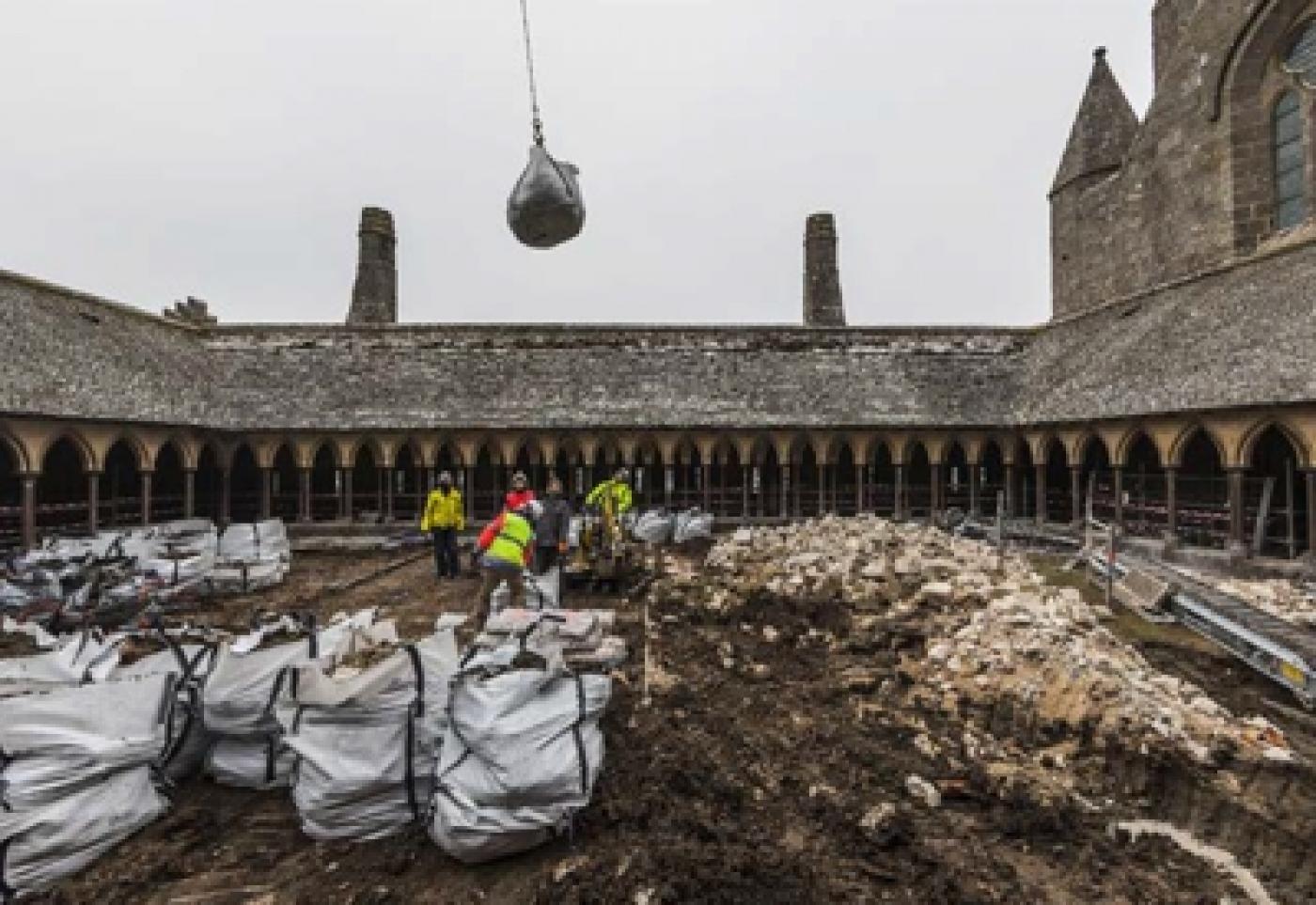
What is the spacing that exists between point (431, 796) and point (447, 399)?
18.5 m


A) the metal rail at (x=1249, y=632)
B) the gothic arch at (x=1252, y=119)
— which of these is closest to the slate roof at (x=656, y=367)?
the gothic arch at (x=1252, y=119)

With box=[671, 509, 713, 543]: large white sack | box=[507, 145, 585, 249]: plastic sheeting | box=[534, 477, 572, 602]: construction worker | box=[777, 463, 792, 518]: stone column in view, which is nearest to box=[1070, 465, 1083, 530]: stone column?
box=[777, 463, 792, 518]: stone column

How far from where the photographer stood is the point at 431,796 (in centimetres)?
474

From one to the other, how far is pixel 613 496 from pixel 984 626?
782cm

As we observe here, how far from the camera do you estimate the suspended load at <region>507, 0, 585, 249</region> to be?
6.46 meters

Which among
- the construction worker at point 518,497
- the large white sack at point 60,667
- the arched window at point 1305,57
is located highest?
the arched window at point 1305,57

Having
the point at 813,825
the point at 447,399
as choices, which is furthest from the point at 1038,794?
the point at 447,399

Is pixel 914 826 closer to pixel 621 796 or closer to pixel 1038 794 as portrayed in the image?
pixel 1038 794

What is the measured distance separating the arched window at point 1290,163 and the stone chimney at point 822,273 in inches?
566

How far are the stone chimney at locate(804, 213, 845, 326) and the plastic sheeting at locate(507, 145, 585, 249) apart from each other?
24.1 m

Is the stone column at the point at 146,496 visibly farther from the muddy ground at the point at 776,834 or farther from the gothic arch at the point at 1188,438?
the gothic arch at the point at 1188,438

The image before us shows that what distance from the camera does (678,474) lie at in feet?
78.4

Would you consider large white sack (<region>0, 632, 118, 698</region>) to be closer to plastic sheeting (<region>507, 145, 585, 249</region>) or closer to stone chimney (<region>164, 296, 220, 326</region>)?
plastic sheeting (<region>507, 145, 585, 249</region>)

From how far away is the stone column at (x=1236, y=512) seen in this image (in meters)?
14.1
